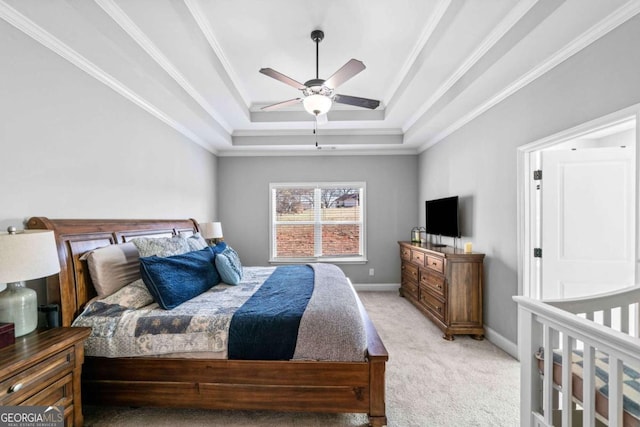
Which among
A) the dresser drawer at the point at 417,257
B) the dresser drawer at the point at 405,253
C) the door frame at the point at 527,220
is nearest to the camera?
the door frame at the point at 527,220

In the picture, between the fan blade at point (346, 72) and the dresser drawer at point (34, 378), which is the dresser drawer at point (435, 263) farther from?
the dresser drawer at point (34, 378)

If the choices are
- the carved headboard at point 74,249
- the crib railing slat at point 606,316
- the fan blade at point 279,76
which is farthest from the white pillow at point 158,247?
the crib railing slat at point 606,316

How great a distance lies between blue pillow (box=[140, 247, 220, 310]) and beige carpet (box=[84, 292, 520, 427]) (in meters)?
0.76

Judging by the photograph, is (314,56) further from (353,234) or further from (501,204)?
(353,234)

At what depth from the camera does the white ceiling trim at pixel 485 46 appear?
1.80 meters

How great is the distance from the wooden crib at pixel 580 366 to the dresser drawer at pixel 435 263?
1.70 metres

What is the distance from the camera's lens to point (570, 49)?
6.36ft

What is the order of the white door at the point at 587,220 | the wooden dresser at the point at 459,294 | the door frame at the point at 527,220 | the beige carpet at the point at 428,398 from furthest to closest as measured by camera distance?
the wooden dresser at the point at 459,294 < the door frame at the point at 527,220 < the white door at the point at 587,220 < the beige carpet at the point at 428,398

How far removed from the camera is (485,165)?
9.94ft

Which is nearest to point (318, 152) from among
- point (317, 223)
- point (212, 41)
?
point (317, 223)

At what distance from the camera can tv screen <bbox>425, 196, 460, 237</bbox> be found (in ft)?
11.4

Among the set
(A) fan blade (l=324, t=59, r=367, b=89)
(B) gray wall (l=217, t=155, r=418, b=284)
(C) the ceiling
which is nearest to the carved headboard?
(C) the ceiling

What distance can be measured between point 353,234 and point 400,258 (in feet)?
3.01

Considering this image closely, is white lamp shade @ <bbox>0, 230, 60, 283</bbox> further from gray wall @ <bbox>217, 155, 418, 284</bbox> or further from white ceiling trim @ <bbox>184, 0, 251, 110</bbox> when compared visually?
gray wall @ <bbox>217, 155, 418, 284</bbox>
